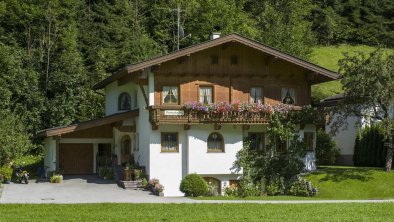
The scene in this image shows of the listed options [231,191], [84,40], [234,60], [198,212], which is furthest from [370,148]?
[84,40]

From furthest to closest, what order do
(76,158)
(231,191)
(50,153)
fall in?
(76,158) < (50,153) < (231,191)

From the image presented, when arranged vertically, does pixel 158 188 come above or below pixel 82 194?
above

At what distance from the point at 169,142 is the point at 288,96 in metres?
7.18

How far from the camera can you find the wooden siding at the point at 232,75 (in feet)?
110

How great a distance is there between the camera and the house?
32.8 meters

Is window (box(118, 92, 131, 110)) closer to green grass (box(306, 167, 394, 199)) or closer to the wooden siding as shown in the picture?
the wooden siding

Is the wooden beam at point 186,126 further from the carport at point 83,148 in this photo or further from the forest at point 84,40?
the forest at point 84,40

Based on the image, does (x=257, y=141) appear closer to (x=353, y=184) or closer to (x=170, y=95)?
(x=170, y=95)

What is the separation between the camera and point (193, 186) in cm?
3053

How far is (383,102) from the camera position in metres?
31.6

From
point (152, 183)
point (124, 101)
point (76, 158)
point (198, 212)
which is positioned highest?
point (124, 101)

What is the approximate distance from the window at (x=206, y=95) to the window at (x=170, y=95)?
4.33ft

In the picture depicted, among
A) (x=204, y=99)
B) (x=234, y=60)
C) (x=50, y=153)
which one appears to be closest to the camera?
(x=204, y=99)

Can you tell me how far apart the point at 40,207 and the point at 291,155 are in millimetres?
15751
